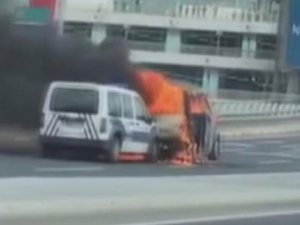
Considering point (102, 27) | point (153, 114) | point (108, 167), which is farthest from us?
point (102, 27)

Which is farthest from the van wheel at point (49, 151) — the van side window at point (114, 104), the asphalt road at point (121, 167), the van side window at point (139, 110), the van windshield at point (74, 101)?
the van side window at point (139, 110)

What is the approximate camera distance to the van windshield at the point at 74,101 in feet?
97.2

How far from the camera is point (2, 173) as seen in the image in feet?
70.1

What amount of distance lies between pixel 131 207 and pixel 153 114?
59.7 feet

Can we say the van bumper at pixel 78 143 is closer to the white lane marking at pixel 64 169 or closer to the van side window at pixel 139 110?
the van side window at pixel 139 110

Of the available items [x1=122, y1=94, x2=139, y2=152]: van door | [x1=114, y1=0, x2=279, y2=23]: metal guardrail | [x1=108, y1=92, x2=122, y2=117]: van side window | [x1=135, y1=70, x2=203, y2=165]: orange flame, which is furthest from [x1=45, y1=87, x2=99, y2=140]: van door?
[x1=114, y1=0, x2=279, y2=23]: metal guardrail

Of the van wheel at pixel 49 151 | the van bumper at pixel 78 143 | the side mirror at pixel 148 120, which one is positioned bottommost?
the van wheel at pixel 49 151

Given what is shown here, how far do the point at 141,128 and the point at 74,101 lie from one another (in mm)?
2163

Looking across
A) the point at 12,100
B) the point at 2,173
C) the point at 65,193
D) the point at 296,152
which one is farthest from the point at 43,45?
the point at 65,193

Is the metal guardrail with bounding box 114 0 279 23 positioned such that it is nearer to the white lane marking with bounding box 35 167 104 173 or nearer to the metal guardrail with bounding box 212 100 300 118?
the metal guardrail with bounding box 212 100 300 118

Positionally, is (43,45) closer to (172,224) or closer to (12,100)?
(12,100)

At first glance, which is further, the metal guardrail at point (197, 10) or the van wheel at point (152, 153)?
the metal guardrail at point (197, 10)

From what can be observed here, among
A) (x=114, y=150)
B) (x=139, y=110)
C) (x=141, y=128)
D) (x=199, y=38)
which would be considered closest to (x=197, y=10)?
(x=199, y=38)

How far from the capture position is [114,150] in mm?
30125
